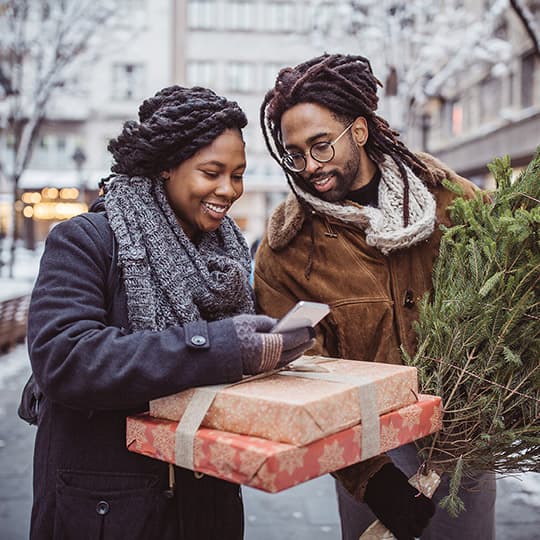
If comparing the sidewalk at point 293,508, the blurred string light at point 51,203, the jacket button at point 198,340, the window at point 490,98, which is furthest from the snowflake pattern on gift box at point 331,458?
the blurred string light at point 51,203

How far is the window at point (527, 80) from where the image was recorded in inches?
680

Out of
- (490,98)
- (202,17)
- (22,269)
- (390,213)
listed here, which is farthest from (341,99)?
(202,17)

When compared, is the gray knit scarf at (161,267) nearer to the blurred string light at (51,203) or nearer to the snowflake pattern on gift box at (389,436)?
the snowflake pattern on gift box at (389,436)

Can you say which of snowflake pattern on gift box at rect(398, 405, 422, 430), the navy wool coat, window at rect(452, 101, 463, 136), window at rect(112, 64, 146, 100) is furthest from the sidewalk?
window at rect(112, 64, 146, 100)

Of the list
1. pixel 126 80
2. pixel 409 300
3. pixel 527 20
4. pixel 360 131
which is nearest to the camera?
pixel 409 300

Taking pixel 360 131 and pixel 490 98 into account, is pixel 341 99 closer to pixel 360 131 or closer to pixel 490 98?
pixel 360 131

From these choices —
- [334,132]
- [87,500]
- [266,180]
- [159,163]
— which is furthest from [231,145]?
[266,180]

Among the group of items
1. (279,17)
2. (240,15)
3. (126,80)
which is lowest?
(126,80)

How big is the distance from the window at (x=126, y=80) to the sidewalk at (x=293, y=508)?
30766 millimetres

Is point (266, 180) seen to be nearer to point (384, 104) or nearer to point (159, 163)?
point (384, 104)

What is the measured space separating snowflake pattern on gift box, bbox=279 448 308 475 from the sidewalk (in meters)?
2.97

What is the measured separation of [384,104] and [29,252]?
19.7 metres

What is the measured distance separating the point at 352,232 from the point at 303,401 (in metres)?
1.10

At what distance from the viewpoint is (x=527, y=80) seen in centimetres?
1747
